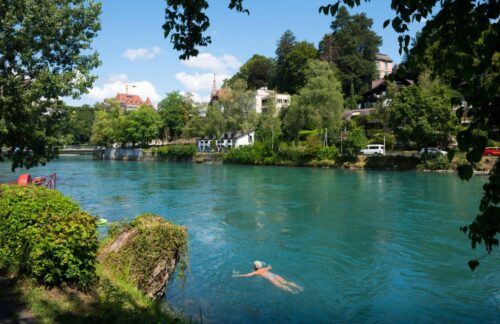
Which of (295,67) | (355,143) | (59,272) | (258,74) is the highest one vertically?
(258,74)

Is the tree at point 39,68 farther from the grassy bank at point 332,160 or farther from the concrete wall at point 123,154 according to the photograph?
the concrete wall at point 123,154

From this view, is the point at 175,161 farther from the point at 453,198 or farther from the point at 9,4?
the point at 9,4

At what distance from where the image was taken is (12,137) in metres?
18.1

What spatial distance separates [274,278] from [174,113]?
359 feet

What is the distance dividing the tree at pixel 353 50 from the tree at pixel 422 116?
130ft

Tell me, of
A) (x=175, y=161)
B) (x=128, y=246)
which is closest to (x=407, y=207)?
(x=128, y=246)

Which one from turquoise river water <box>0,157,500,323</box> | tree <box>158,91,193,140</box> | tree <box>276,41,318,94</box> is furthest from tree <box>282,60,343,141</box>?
tree <box>158,91,193,140</box>

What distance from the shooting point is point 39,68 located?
58.2ft

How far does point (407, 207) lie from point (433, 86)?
3925 cm

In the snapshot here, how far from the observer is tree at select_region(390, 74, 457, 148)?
189ft

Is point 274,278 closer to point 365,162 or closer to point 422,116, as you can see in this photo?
point 422,116

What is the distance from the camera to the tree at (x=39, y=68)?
16.4 meters

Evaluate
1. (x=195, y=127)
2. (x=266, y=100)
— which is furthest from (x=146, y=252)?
(x=195, y=127)

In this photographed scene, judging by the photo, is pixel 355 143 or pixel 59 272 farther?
pixel 355 143
